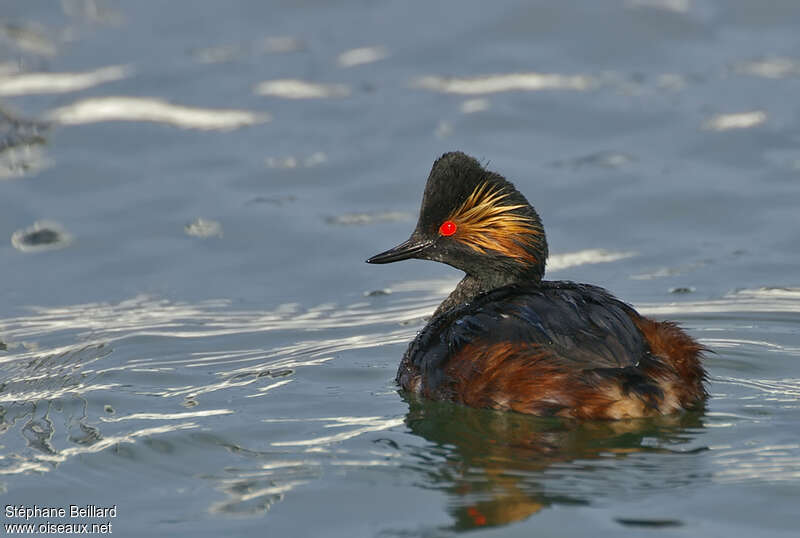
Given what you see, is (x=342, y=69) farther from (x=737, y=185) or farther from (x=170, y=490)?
(x=170, y=490)

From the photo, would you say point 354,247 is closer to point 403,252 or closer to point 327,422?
point 403,252

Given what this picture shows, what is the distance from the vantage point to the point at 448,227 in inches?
306

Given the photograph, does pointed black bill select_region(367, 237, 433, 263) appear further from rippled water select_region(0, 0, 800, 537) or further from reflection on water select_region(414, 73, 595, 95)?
reflection on water select_region(414, 73, 595, 95)

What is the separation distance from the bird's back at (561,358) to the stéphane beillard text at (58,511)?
1930mm

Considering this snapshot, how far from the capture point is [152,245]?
35.8 ft

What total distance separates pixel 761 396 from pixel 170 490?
10.0 ft

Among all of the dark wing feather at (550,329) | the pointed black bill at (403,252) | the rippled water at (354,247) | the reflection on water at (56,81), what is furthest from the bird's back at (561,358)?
the reflection on water at (56,81)

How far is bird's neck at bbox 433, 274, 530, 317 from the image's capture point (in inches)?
306

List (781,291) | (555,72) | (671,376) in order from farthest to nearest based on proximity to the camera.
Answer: (555,72)
(781,291)
(671,376)

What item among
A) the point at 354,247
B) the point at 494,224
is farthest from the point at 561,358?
the point at 354,247

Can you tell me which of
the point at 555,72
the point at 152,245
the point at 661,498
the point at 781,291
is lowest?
the point at 661,498

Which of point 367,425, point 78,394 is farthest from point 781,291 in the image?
point 78,394

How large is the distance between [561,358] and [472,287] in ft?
4.41

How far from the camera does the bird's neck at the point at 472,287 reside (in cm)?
776
